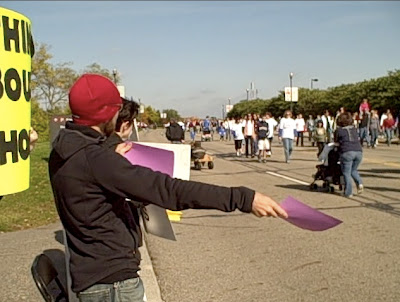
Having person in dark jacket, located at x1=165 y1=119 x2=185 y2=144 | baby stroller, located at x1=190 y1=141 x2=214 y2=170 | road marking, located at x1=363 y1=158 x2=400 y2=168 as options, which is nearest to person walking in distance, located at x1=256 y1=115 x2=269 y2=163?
baby stroller, located at x1=190 y1=141 x2=214 y2=170

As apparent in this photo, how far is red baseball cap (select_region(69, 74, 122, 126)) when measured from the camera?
2580mm

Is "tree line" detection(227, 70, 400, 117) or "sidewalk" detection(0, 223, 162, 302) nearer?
"sidewalk" detection(0, 223, 162, 302)

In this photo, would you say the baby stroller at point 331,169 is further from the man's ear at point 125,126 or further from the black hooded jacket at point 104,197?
the black hooded jacket at point 104,197

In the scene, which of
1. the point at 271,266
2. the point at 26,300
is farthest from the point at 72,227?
the point at 271,266

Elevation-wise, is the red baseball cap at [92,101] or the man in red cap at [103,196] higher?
the red baseball cap at [92,101]

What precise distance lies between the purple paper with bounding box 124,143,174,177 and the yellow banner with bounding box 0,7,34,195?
0.70m

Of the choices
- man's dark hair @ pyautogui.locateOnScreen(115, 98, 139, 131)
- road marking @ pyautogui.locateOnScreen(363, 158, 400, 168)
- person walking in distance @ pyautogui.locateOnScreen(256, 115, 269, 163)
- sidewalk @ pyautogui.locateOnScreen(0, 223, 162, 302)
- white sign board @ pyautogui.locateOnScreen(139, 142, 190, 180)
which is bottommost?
sidewalk @ pyautogui.locateOnScreen(0, 223, 162, 302)

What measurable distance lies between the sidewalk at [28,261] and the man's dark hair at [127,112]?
2.14m

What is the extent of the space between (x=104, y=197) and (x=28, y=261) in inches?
183

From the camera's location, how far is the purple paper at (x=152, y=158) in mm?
3004

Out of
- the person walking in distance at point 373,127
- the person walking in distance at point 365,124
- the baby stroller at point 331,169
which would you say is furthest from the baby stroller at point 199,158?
the person walking in distance at point 373,127

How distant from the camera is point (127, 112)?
3.41 m

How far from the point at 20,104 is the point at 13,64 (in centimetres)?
22

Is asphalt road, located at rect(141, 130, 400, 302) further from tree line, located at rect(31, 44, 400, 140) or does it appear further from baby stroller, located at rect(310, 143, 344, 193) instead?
A: tree line, located at rect(31, 44, 400, 140)
